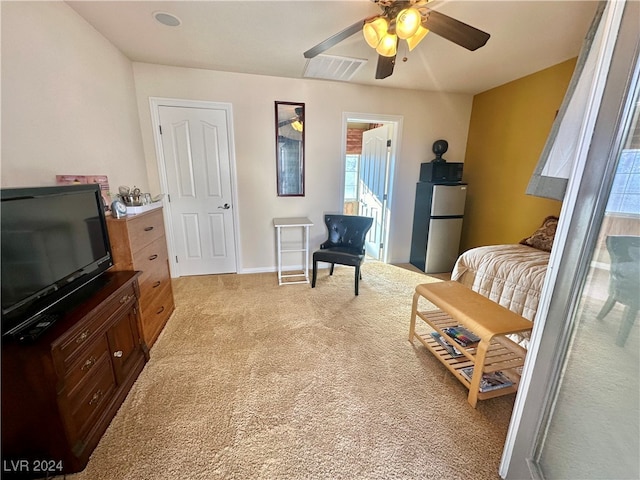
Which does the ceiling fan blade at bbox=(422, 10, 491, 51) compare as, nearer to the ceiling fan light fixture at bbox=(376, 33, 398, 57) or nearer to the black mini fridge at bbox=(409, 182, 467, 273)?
the ceiling fan light fixture at bbox=(376, 33, 398, 57)

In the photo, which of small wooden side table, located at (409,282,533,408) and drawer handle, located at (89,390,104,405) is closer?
drawer handle, located at (89,390,104,405)

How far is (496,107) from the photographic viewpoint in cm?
331

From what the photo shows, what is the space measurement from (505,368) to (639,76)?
1.51 meters

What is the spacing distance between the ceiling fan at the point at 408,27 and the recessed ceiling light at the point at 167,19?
1.21 meters

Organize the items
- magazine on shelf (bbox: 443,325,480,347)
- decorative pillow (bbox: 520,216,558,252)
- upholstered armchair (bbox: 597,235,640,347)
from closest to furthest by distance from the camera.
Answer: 1. upholstered armchair (bbox: 597,235,640,347)
2. magazine on shelf (bbox: 443,325,480,347)
3. decorative pillow (bbox: 520,216,558,252)

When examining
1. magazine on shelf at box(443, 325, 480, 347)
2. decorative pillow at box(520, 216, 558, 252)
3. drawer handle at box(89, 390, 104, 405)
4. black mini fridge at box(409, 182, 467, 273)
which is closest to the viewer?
drawer handle at box(89, 390, 104, 405)

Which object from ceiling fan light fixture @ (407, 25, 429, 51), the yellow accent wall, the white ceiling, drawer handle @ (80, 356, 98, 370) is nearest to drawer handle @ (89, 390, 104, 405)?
drawer handle @ (80, 356, 98, 370)

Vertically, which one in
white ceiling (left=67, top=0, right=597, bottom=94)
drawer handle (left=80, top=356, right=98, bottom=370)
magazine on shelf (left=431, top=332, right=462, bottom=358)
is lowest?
magazine on shelf (left=431, top=332, right=462, bottom=358)

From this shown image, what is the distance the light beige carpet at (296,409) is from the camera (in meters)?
1.24

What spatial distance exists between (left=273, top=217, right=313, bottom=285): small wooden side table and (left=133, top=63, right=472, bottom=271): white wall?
0.48ft

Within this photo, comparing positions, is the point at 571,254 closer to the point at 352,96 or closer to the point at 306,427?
the point at 306,427

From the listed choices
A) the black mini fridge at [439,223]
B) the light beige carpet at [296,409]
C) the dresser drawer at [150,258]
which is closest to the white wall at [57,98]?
the dresser drawer at [150,258]

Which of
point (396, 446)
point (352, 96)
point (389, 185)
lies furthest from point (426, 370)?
point (352, 96)

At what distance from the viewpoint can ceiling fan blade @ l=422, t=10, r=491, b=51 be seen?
55.5 inches
